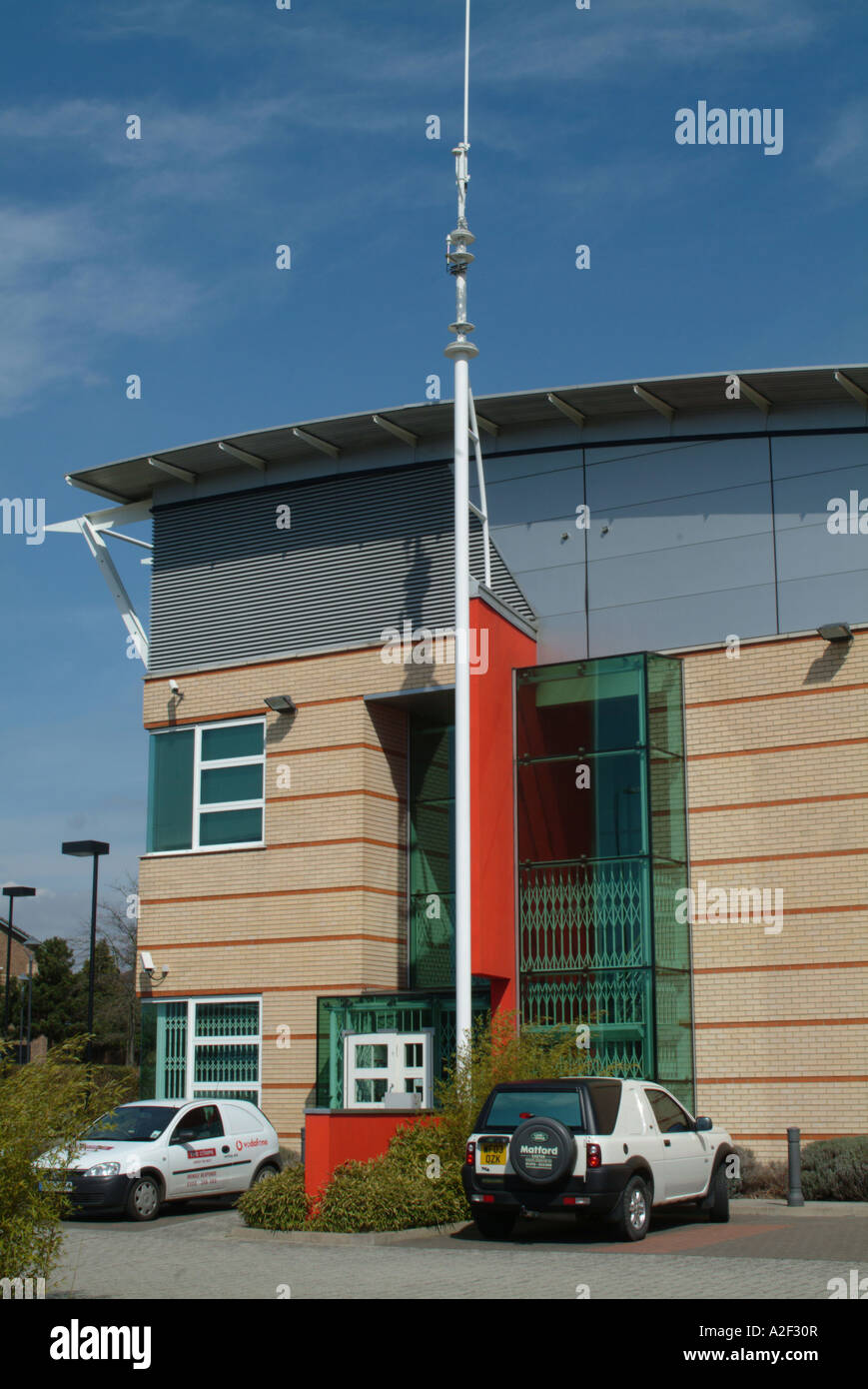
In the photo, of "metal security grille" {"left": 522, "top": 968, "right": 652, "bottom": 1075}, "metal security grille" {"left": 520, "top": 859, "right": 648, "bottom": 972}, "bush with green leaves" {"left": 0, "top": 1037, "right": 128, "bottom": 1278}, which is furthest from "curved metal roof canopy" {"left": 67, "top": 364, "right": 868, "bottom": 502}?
"bush with green leaves" {"left": 0, "top": 1037, "right": 128, "bottom": 1278}

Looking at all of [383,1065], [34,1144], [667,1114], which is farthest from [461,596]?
[34,1144]

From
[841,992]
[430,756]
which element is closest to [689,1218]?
[841,992]

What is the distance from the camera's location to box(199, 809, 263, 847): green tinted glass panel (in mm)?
22672

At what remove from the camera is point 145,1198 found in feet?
56.4

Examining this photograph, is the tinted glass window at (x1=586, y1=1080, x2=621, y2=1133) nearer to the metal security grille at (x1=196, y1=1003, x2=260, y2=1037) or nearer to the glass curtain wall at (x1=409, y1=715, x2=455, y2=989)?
the glass curtain wall at (x1=409, y1=715, x2=455, y2=989)

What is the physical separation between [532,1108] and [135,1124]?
6.62m

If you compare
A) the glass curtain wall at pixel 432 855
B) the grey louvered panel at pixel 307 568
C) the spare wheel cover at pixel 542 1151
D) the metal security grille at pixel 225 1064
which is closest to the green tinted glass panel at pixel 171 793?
the grey louvered panel at pixel 307 568

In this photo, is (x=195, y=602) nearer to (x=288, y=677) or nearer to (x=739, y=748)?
(x=288, y=677)

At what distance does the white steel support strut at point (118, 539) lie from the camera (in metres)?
25.4

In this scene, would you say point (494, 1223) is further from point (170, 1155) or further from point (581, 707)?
point (581, 707)

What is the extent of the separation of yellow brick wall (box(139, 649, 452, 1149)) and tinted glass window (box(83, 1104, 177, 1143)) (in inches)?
126

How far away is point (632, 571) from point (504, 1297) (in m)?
13.6

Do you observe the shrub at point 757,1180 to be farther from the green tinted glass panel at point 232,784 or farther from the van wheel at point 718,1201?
the green tinted glass panel at point 232,784

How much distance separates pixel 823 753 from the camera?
19609 mm
